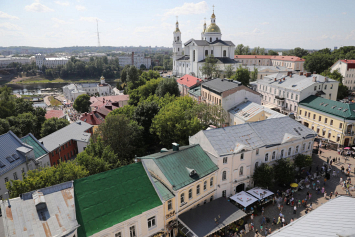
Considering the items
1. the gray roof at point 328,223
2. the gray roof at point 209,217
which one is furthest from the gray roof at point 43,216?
the gray roof at point 328,223

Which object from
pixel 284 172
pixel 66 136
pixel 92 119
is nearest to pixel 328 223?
pixel 284 172

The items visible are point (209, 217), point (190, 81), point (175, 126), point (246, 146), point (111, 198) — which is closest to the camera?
point (111, 198)

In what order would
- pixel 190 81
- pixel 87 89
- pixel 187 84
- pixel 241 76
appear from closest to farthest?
pixel 187 84
pixel 190 81
pixel 241 76
pixel 87 89

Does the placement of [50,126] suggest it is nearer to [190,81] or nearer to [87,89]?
[190,81]

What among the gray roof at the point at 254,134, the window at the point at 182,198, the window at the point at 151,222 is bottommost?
the window at the point at 151,222

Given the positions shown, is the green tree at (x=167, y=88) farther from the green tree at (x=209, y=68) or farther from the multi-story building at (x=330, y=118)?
the multi-story building at (x=330, y=118)

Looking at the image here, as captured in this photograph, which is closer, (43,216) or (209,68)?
(43,216)

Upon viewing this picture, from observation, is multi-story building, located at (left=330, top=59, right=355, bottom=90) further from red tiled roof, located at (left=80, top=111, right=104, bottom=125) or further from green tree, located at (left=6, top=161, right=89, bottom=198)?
green tree, located at (left=6, top=161, right=89, bottom=198)

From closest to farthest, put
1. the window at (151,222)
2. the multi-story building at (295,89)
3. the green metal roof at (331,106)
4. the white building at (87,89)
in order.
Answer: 1. the window at (151,222)
2. the green metal roof at (331,106)
3. the multi-story building at (295,89)
4. the white building at (87,89)
